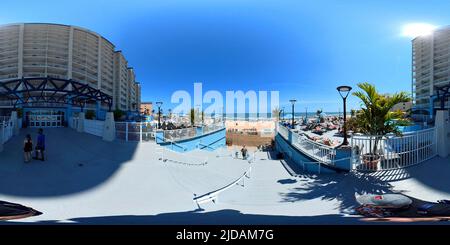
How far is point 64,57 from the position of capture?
2.60 metres

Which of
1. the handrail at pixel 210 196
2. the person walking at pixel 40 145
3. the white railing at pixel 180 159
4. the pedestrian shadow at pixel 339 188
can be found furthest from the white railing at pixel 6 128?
the pedestrian shadow at pixel 339 188

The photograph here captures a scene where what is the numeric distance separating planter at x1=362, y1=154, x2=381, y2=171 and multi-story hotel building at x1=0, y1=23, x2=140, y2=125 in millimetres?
3491

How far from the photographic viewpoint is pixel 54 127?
2430 millimetres

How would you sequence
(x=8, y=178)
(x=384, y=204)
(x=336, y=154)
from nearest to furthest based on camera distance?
(x=384, y=204) → (x=8, y=178) → (x=336, y=154)

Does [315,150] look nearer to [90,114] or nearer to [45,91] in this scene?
[90,114]

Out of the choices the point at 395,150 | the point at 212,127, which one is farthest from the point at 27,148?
the point at 395,150

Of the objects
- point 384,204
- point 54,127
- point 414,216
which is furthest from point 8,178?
point 414,216

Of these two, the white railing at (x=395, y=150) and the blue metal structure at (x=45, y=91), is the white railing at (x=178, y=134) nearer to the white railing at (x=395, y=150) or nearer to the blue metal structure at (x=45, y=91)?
the blue metal structure at (x=45, y=91)

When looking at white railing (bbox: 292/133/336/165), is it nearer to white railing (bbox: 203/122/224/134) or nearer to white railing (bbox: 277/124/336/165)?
white railing (bbox: 277/124/336/165)

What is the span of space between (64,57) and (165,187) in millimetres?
2505

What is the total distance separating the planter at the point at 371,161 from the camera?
2.50 metres
